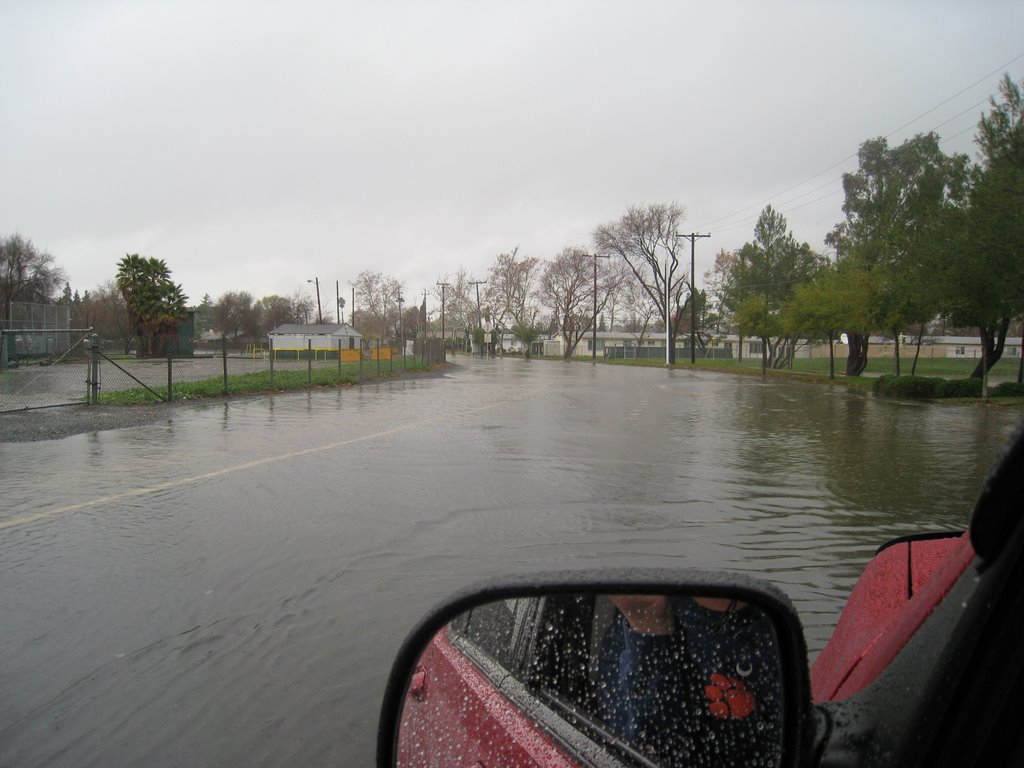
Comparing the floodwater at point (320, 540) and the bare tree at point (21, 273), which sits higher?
the bare tree at point (21, 273)

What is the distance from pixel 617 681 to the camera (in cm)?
138

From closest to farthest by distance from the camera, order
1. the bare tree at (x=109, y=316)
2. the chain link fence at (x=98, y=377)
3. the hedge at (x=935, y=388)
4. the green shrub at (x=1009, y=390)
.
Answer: the chain link fence at (x=98, y=377) → the green shrub at (x=1009, y=390) → the hedge at (x=935, y=388) → the bare tree at (x=109, y=316)

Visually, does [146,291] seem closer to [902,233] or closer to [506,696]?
[902,233]

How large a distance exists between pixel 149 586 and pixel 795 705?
4613 millimetres

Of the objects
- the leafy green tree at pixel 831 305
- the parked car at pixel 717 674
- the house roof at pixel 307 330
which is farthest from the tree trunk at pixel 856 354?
the house roof at pixel 307 330

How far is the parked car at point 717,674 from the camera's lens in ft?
3.15

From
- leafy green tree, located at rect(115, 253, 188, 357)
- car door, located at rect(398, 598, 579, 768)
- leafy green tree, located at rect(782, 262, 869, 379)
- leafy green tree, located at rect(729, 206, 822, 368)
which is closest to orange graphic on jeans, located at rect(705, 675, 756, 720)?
car door, located at rect(398, 598, 579, 768)

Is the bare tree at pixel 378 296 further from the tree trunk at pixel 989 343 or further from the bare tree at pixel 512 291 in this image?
the tree trunk at pixel 989 343

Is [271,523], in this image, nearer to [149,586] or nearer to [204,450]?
[149,586]

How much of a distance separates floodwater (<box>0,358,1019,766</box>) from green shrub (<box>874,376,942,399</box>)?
1136 cm

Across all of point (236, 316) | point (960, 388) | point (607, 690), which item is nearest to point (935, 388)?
point (960, 388)

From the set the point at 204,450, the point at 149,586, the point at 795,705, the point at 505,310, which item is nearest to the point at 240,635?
the point at 149,586

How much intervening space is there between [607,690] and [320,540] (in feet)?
16.1

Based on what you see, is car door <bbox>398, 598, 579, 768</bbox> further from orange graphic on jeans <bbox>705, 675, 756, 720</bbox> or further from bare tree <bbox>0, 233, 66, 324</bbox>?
bare tree <bbox>0, 233, 66, 324</bbox>
